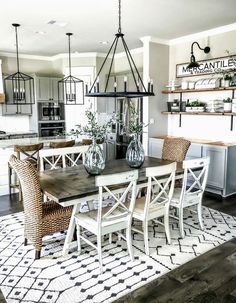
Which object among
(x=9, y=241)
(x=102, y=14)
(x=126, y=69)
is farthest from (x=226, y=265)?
(x=126, y=69)

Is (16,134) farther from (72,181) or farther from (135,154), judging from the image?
(72,181)

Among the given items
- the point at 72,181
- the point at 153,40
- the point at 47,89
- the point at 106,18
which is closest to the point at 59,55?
the point at 47,89

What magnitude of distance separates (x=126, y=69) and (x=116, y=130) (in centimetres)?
158

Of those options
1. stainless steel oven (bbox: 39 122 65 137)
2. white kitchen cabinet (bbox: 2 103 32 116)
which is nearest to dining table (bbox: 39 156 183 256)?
stainless steel oven (bbox: 39 122 65 137)

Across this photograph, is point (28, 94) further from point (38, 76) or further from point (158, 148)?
point (158, 148)

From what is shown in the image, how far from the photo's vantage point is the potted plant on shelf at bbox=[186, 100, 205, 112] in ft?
17.8

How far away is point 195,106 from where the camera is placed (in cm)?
550

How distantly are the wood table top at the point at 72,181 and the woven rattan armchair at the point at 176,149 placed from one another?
394 mm

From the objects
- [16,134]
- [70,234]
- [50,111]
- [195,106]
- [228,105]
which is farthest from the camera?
[50,111]

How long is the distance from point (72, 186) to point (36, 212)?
0.44 m

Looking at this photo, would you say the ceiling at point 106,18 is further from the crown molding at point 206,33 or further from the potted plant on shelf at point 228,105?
the potted plant on shelf at point 228,105

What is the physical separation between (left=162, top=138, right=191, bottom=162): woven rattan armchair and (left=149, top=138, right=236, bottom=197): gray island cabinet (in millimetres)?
862

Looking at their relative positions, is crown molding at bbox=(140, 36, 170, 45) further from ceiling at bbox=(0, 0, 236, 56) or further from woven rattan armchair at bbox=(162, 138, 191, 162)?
woven rattan armchair at bbox=(162, 138, 191, 162)

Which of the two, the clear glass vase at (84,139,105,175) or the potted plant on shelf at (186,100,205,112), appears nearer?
the clear glass vase at (84,139,105,175)
